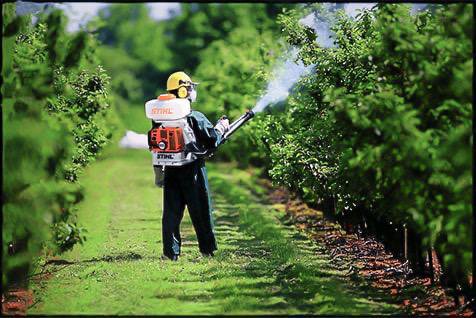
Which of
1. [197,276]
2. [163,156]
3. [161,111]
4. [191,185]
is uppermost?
[161,111]

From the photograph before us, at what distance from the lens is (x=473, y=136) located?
10188 mm

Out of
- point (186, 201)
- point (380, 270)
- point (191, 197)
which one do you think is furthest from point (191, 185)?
point (380, 270)

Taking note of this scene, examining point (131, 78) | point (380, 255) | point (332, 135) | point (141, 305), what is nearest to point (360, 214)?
point (380, 255)

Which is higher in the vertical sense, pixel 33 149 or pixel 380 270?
pixel 33 149

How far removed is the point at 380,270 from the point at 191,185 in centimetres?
263


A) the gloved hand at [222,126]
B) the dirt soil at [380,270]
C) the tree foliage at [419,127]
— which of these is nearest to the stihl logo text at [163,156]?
the gloved hand at [222,126]

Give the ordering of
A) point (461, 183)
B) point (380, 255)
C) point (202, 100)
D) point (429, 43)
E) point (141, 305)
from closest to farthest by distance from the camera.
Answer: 1. point (461, 183)
2. point (429, 43)
3. point (141, 305)
4. point (380, 255)
5. point (202, 100)

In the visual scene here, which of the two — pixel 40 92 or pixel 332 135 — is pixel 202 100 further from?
pixel 40 92

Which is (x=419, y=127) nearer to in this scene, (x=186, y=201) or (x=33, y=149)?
(x=33, y=149)

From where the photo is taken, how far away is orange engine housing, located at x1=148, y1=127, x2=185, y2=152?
13438 millimetres

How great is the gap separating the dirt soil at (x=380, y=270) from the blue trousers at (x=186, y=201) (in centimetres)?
191

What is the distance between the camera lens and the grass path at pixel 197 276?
11836mm

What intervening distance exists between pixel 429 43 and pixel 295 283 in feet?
12.2

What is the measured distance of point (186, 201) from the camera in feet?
46.5
